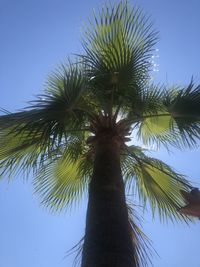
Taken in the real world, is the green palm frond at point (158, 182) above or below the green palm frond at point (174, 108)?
below

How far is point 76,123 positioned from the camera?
20.1 feet

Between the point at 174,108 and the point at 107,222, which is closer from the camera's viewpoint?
the point at 107,222

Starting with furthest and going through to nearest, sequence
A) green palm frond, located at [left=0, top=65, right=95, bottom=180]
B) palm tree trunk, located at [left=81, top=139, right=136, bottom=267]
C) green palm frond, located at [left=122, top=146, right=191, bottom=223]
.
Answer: green palm frond, located at [left=122, top=146, right=191, bottom=223] → green palm frond, located at [left=0, top=65, right=95, bottom=180] → palm tree trunk, located at [left=81, top=139, right=136, bottom=267]

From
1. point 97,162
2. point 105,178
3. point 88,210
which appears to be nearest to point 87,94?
point 97,162

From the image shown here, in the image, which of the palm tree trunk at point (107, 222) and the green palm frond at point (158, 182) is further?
the green palm frond at point (158, 182)

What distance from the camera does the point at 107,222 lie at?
4.32 m

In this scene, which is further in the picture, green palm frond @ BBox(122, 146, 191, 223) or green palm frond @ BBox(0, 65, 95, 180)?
green palm frond @ BBox(122, 146, 191, 223)

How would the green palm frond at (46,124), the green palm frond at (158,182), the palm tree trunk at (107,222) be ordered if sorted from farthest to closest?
the green palm frond at (158,182) < the green palm frond at (46,124) < the palm tree trunk at (107,222)

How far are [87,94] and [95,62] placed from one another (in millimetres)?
501

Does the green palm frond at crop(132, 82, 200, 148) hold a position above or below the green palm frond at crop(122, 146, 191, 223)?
above

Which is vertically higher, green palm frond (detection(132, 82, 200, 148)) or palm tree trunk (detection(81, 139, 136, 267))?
green palm frond (detection(132, 82, 200, 148))

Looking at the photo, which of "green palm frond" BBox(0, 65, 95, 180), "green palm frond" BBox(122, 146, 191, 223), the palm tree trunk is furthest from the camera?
"green palm frond" BBox(122, 146, 191, 223)

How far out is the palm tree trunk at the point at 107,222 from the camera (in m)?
4.00

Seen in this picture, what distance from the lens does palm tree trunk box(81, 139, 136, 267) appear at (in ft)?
13.1
